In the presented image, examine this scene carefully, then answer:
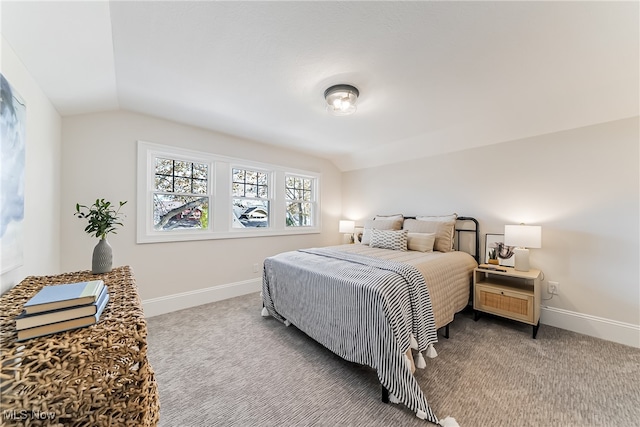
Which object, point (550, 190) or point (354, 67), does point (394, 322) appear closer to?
point (354, 67)

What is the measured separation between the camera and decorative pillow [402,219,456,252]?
10.4 feet

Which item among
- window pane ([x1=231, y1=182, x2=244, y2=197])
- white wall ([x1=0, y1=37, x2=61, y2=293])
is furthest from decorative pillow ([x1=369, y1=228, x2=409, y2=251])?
white wall ([x1=0, y1=37, x2=61, y2=293])

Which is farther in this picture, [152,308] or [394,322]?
[152,308]

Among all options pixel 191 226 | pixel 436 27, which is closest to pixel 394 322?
pixel 436 27

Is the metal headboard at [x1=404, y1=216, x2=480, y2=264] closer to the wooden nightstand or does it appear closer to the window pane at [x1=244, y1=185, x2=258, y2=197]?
the wooden nightstand

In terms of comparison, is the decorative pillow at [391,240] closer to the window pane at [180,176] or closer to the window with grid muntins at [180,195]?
the window with grid muntins at [180,195]

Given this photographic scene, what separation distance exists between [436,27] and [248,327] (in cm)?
304

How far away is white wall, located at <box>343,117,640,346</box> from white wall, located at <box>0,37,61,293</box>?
4.28 meters

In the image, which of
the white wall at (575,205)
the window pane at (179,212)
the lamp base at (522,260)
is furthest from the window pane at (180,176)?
the lamp base at (522,260)

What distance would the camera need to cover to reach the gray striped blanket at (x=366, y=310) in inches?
62.3

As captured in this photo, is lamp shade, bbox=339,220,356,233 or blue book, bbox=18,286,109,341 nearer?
blue book, bbox=18,286,109,341

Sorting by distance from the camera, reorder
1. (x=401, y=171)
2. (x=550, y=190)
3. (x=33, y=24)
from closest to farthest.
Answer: (x=33, y=24) → (x=550, y=190) → (x=401, y=171)

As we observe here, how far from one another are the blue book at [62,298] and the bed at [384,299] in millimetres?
1471

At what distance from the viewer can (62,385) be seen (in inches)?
28.9
